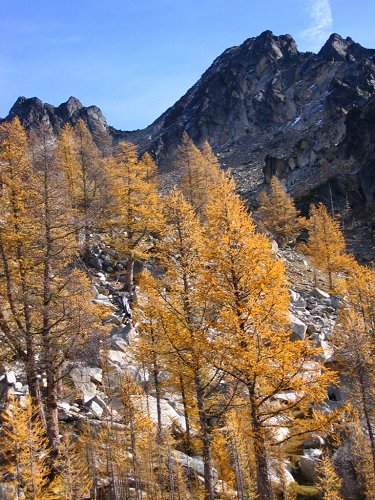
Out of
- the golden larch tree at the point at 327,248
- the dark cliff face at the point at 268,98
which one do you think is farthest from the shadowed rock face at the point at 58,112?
the golden larch tree at the point at 327,248

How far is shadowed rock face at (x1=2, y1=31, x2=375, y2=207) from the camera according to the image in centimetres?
8238

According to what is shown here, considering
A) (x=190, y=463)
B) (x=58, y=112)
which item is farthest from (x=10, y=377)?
(x=58, y=112)

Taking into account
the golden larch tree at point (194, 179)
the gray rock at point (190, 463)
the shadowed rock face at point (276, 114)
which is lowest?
the gray rock at point (190, 463)

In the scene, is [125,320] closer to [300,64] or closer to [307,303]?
[307,303]

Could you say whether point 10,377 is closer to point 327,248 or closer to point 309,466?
point 309,466

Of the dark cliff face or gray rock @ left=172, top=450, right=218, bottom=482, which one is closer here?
gray rock @ left=172, top=450, right=218, bottom=482

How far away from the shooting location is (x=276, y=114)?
136 metres

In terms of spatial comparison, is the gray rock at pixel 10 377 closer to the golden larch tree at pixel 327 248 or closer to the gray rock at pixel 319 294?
the gray rock at pixel 319 294

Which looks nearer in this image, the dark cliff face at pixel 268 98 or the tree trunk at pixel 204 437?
the tree trunk at pixel 204 437

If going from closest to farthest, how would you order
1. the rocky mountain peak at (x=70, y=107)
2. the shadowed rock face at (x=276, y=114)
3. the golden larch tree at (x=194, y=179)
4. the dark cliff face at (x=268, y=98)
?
the golden larch tree at (x=194, y=179) → the shadowed rock face at (x=276, y=114) → the dark cliff face at (x=268, y=98) → the rocky mountain peak at (x=70, y=107)

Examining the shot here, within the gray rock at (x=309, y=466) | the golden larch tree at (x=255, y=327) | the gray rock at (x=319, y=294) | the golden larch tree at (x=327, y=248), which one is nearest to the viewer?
the golden larch tree at (x=255, y=327)

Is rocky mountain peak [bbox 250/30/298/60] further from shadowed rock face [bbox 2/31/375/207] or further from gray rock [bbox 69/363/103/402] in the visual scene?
gray rock [bbox 69/363/103/402]

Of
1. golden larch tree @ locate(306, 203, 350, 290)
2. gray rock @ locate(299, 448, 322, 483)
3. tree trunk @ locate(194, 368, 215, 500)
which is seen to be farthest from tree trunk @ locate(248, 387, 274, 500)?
golden larch tree @ locate(306, 203, 350, 290)

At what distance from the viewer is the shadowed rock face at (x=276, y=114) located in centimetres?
8238
